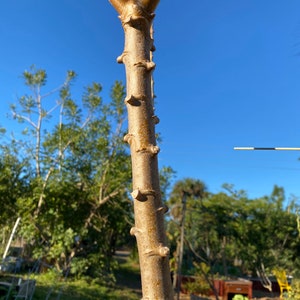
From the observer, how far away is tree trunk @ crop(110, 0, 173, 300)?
2.12ft

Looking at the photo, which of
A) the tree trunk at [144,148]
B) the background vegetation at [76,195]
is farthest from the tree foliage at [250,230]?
the tree trunk at [144,148]

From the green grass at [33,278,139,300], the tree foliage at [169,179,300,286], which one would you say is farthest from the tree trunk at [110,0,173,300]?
the tree foliage at [169,179,300,286]

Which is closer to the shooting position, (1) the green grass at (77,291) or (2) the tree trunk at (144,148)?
(2) the tree trunk at (144,148)

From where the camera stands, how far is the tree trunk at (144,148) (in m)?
0.65

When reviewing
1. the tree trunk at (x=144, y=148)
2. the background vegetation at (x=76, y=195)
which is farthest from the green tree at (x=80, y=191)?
the tree trunk at (x=144, y=148)

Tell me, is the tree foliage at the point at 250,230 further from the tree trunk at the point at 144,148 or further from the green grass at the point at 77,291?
the tree trunk at the point at 144,148

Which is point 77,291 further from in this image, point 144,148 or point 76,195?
point 144,148

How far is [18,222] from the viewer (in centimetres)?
1069

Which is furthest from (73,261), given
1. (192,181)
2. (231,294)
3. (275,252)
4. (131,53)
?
(192,181)

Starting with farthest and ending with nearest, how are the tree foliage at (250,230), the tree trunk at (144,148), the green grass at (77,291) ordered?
the tree foliage at (250,230)
the green grass at (77,291)
the tree trunk at (144,148)

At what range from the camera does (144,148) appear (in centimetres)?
72

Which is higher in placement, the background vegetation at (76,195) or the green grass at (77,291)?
the background vegetation at (76,195)

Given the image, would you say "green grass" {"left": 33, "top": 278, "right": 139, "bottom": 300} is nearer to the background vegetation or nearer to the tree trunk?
the background vegetation

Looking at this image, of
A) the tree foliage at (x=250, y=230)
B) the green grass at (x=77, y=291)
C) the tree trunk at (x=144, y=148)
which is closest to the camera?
the tree trunk at (x=144, y=148)
